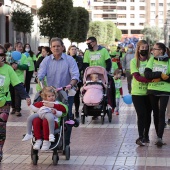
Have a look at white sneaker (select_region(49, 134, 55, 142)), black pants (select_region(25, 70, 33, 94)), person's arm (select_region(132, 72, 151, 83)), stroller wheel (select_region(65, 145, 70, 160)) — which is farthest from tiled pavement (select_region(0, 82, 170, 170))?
black pants (select_region(25, 70, 33, 94))

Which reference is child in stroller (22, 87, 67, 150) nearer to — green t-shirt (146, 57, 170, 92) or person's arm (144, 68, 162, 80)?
person's arm (144, 68, 162, 80)

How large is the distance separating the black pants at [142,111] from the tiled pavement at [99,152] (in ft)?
0.98

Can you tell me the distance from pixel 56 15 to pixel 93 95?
2949 centimetres

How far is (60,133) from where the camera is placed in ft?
31.2

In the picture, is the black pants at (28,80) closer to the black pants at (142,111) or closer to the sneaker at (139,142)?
the black pants at (142,111)

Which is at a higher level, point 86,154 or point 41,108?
point 41,108

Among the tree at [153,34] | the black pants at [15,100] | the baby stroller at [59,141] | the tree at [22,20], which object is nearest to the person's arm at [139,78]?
the baby stroller at [59,141]

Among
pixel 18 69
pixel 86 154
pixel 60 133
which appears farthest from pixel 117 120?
pixel 60 133

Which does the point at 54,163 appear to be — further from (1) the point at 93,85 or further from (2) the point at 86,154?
(1) the point at 93,85

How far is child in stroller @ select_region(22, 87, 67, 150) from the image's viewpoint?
9312mm

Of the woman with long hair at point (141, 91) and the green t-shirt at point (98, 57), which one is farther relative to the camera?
the green t-shirt at point (98, 57)

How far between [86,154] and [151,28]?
489ft

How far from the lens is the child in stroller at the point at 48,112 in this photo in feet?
30.6

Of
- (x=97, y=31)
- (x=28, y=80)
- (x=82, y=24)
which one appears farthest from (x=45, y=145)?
(x=97, y=31)
